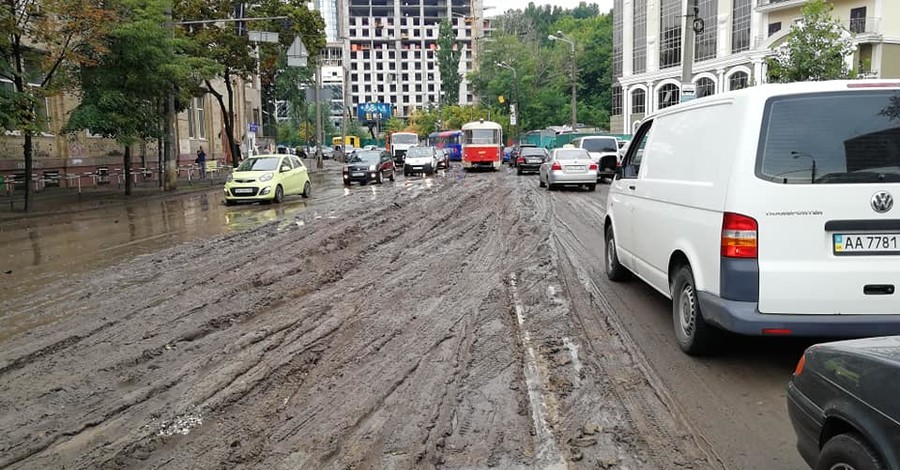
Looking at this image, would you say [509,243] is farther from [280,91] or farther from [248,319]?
[280,91]

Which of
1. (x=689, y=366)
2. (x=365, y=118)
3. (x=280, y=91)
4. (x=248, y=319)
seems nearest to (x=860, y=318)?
(x=689, y=366)

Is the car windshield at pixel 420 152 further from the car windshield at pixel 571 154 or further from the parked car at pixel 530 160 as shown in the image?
the car windshield at pixel 571 154

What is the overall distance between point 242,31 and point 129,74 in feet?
34.6

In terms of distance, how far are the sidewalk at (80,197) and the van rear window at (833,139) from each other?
1944 centimetres

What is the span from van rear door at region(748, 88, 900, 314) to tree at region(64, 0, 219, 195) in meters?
21.1

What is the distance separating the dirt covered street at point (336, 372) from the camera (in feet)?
13.2

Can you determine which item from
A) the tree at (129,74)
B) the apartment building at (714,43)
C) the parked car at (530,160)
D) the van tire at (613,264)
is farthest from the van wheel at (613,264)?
the apartment building at (714,43)

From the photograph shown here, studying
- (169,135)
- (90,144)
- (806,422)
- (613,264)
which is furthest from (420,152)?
(806,422)

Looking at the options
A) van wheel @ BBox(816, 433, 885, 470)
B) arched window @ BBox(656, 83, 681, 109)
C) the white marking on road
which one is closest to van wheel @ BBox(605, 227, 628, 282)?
the white marking on road

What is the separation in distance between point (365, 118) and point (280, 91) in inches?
2102

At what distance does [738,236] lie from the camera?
4.85 m

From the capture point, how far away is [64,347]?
618 centimetres

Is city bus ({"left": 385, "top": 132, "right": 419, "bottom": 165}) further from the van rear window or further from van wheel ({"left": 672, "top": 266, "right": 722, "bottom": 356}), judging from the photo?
the van rear window

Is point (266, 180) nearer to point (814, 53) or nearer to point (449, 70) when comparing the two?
point (814, 53)
